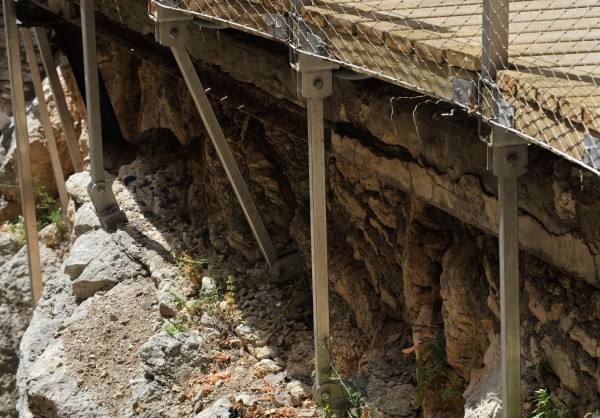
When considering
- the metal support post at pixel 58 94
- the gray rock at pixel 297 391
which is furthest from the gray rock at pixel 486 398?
the metal support post at pixel 58 94

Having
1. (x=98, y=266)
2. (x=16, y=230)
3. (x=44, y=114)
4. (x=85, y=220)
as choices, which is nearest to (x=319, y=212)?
(x=98, y=266)

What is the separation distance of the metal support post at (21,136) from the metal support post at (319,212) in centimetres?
395

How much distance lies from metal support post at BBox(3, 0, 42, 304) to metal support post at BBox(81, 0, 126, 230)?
1.19 metres

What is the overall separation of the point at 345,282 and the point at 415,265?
85cm

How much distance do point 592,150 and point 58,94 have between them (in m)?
6.62

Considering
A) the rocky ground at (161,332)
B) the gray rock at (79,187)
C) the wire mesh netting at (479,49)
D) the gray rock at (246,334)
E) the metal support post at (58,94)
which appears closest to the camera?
the wire mesh netting at (479,49)

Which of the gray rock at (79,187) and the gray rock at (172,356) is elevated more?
the gray rock at (79,187)

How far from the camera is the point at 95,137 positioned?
7.86 meters

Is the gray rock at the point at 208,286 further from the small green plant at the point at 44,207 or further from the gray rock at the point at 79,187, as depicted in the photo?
the small green plant at the point at 44,207

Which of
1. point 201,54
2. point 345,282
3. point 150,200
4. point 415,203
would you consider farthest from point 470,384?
point 150,200

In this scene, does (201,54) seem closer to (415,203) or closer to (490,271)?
(415,203)

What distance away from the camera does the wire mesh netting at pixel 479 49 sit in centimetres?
363

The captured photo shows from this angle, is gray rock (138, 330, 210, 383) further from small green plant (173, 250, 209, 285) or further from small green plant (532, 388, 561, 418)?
small green plant (532, 388, 561, 418)

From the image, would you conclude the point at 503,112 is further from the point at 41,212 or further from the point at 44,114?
the point at 41,212
